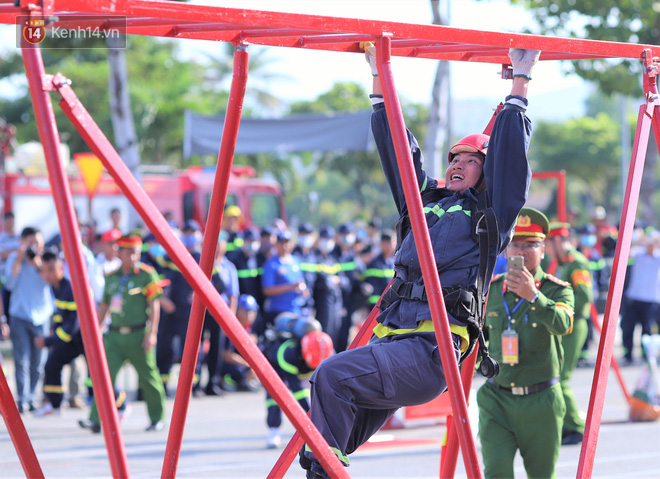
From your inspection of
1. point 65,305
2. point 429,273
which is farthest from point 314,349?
point 429,273

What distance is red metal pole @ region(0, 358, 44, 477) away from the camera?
3.87m

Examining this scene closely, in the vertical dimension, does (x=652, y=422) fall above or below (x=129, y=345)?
below

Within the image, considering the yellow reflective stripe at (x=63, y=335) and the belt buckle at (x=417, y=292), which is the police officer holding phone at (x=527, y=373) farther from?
the yellow reflective stripe at (x=63, y=335)

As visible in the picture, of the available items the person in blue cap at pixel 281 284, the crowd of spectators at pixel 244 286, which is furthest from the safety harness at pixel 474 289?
the person in blue cap at pixel 281 284

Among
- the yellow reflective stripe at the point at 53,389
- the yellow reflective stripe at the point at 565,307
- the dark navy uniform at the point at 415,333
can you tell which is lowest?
the yellow reflective stripe at the point at 53,389

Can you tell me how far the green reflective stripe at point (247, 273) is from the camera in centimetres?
1262

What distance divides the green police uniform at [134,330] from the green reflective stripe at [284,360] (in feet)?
5.27

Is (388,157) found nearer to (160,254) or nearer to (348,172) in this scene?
(160,254)

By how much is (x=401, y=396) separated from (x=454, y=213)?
793mm

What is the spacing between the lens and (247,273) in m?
12.6

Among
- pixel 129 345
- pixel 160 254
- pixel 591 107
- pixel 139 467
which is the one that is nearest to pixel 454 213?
pixel 139 467

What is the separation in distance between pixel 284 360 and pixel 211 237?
463 centimetres

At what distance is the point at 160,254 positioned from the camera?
12789 mm
